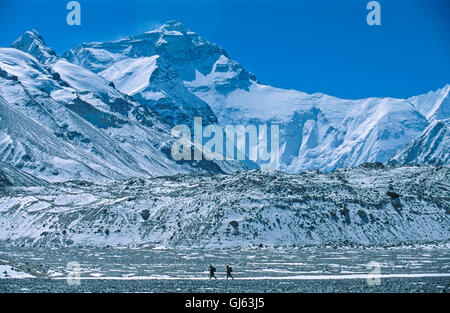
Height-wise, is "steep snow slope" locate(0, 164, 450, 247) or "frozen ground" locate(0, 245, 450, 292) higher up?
"steep snow slope" locate(0, 164, 450, 247)

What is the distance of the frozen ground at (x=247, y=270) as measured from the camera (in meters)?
49.6

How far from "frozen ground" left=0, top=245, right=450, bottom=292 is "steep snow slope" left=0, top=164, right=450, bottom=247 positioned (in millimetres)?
8420

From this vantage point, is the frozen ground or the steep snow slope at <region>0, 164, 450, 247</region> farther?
the steep snow slope at <region>0, 164, 450, 247</region>

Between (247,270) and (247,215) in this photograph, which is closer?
(247,270)

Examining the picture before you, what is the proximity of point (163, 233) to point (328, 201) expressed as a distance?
2976 centimetres

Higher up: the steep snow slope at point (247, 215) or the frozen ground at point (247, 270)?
the steep snow slope at point (247, 215)

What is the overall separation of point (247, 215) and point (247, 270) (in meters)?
42.9

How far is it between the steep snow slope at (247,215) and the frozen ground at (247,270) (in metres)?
8.42

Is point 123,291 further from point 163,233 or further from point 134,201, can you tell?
point 134,201

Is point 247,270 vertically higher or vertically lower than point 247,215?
lower

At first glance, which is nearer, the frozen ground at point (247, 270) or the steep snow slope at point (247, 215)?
A: the frozen ground at point (247, 270)

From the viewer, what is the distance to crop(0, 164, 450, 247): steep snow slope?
347ft

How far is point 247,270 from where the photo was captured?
65312 millimetres
